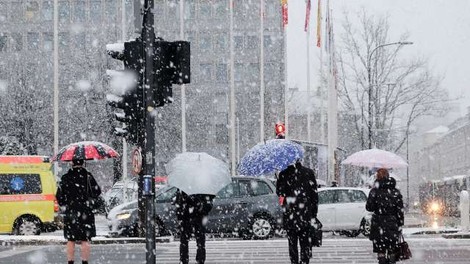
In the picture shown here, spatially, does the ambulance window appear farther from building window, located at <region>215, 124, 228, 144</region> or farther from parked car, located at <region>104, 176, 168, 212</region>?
building window, located at <region>215, 124, 228, 144</region>

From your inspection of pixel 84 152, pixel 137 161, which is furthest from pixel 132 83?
pixel 84 152

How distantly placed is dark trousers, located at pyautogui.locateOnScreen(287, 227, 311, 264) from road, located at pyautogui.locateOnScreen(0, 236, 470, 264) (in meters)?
2.85

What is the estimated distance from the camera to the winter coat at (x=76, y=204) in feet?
39.2

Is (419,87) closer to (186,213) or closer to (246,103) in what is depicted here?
(246,103)

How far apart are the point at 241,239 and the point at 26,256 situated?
676 centimetres

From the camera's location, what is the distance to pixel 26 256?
55.2 ft

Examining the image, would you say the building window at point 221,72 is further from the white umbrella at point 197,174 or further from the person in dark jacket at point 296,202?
the person in dark jacket at point 296,202

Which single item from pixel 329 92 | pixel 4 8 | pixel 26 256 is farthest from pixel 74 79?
pixel 26 256

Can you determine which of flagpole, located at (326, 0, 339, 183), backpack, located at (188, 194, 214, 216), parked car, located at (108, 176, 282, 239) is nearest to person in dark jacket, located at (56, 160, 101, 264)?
backpack, located at (188, 194, 214, 216)

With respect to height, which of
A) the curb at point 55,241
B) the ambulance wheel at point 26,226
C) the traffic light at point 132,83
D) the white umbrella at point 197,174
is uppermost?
the traffic light at point 132,83

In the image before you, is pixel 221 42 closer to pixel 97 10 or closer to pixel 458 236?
pixel 97 10

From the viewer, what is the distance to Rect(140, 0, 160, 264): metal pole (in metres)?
8.99

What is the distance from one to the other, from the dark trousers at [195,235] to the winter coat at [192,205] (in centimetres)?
7

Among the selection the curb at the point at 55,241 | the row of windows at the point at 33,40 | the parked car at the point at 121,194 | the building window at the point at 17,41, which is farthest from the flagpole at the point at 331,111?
the building window at the point at 17,41
